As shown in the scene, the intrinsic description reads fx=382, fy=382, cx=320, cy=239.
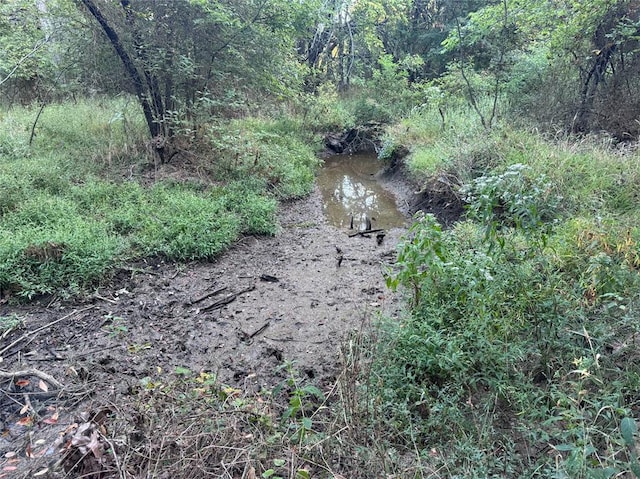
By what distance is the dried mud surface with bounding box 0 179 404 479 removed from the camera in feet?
8.69

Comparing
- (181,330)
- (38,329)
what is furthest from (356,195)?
(38,329)

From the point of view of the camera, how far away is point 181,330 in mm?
3777

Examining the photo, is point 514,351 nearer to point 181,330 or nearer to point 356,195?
point 181,330

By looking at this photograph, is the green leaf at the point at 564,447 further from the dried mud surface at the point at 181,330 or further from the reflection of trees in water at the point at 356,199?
the reflection of trees in water at the point at 356,199

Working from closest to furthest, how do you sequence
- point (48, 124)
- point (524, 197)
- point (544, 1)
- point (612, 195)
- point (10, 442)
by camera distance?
point (10, 442)
point (524, 197)
point (612, 195)
point (544, 1)
point (48, 124)

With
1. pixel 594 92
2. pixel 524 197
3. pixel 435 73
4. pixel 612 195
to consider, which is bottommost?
pixel 612 195

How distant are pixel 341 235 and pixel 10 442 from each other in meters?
4.73

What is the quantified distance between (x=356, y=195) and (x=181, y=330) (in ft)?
18.2

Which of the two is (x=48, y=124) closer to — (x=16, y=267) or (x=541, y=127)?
(x=16, y=267)

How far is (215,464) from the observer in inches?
78.6

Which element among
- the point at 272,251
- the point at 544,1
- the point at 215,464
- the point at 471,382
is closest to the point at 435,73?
the point at 544,1

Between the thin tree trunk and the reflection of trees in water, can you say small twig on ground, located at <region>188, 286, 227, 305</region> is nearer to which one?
the reflection of trees in water

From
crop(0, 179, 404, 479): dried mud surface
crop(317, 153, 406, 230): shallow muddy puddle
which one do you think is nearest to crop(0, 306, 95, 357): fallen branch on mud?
crop(0, 179, 404, 479): dried mud surface

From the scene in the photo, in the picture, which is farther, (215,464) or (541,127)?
(541,127)
